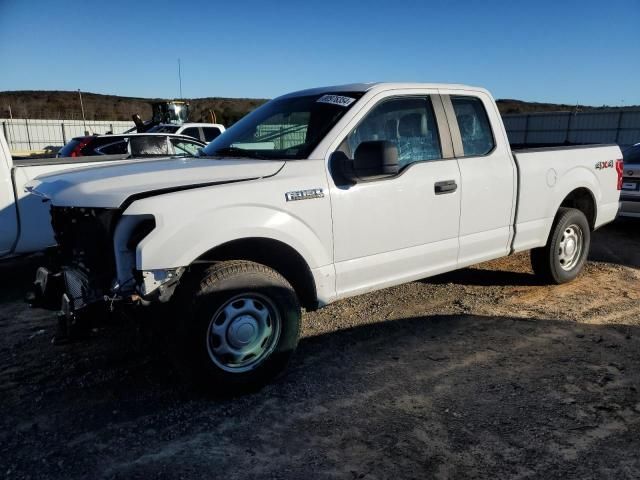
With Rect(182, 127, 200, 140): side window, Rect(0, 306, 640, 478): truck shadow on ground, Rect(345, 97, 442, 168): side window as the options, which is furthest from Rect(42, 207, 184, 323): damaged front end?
Rect(182, 127, 200, 140): side window

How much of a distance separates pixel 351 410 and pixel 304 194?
4.62 feet

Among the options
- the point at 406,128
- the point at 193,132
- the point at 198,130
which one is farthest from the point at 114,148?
the point at 406,128

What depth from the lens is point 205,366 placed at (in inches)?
125

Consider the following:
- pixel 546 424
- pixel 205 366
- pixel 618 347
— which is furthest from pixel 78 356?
pixel 618 347

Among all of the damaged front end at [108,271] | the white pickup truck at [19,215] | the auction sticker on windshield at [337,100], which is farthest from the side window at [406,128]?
the white pickup truck at [19,215]

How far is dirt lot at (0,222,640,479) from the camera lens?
2713 mm

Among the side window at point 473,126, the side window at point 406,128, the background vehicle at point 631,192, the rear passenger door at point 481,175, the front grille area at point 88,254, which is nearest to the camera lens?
the front grille area at point 88,254

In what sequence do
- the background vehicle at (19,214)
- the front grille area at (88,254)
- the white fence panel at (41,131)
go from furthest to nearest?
the white fence panel at (41,131)
the background vehicle at (19,214)
the front grille area at (88,254)

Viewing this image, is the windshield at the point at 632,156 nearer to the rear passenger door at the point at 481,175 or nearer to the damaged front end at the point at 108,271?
the rear passenger door at the point at 481,175

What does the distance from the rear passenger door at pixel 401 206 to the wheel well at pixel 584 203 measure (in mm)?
2158

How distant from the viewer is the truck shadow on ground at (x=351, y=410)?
2725 millimetres

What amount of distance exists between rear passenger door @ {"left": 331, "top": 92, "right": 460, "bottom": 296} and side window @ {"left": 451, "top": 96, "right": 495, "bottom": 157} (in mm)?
242

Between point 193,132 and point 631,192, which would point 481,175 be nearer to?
point 631,192

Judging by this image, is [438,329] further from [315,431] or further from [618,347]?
[315,431]
